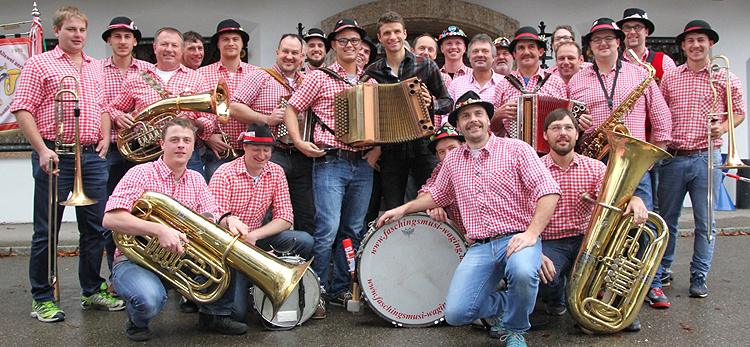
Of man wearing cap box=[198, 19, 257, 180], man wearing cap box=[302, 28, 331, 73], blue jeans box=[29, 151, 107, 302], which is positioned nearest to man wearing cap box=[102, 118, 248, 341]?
blue jeans box=[29, 151, 107, 302]

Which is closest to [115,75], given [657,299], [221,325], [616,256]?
[221,325]

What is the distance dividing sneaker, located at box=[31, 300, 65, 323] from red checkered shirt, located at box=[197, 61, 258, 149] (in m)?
1.91

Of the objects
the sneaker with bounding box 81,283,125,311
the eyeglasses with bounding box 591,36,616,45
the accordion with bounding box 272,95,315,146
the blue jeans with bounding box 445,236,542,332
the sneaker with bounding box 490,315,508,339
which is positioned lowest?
the sneaker with bounding box 81,283,125,311

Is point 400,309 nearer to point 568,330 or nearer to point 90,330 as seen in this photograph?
point 568,330

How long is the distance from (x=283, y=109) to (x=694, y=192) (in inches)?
141

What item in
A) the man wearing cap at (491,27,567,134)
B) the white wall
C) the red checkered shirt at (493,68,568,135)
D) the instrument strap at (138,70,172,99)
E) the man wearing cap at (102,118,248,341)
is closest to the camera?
the man wearing cap at (102,118,248,341)

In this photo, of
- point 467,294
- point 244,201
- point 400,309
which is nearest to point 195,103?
point 244,201

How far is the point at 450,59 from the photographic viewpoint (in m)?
6.17

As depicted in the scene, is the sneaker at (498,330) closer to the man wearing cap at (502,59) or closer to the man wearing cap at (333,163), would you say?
the man wearing cap at (333,163)

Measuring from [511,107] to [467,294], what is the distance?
5.61 ft

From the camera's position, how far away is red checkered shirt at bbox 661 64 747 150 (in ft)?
16.4

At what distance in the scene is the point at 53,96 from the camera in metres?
4.55

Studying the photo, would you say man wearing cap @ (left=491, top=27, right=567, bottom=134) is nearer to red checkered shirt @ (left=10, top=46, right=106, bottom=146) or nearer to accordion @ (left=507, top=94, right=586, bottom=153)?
accordion @ (left=507, top=94, right=586, bottom=153)

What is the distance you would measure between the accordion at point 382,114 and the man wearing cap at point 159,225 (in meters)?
1.10
